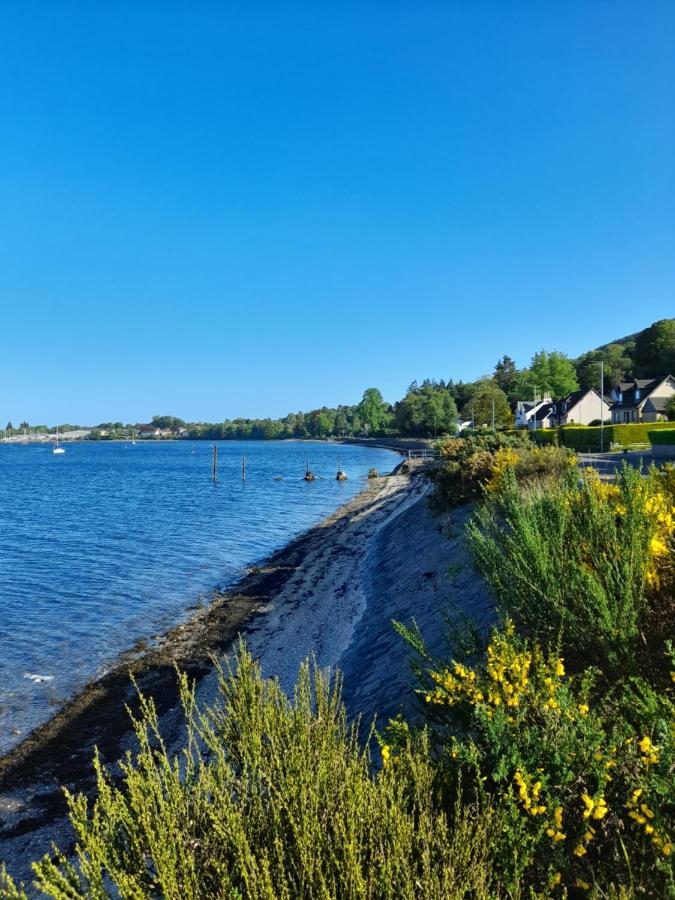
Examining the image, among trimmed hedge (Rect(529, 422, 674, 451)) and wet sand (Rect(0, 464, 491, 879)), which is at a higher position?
trimmed hedge (Rect(529, 422, 674, 451))

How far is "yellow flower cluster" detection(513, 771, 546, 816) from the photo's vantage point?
294cm

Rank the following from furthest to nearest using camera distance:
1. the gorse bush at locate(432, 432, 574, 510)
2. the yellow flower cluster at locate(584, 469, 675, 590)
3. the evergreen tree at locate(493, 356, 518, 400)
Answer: the evergreen tree at locate(493, 356, 518, 400) < the gorse bush at locate(432, 432, 574, 510) < the yellow flower cluster at locate(584, 469, 675, 590)

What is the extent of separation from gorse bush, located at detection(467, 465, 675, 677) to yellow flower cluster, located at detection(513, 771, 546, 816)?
3.86ft

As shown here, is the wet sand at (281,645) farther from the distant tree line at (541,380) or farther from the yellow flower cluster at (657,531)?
the distant tree line at (541,380)

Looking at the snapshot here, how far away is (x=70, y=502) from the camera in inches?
1704

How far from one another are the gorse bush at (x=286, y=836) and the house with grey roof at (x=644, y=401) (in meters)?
67.8

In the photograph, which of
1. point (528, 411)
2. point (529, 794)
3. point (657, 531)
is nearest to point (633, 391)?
point (528, 411)

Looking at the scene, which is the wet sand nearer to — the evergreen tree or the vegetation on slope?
the vegetation on slope

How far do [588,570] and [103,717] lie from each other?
346 inches

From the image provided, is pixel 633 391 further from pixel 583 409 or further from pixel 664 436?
pixel 664 436

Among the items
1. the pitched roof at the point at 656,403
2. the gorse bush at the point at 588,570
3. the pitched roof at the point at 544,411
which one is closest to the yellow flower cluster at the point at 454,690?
the gorse bush at the point at 588,570

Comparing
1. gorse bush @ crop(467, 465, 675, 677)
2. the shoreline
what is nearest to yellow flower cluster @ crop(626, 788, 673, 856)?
gorse bush @ crop(467, 465, 675, 677)

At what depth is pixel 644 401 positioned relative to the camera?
2581 inches

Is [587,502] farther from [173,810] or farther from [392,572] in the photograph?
[392,572]
